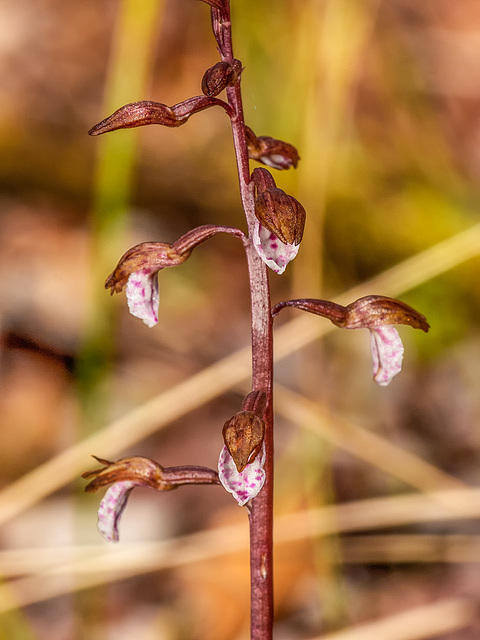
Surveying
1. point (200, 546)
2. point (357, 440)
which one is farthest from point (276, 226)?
point (357, 440)

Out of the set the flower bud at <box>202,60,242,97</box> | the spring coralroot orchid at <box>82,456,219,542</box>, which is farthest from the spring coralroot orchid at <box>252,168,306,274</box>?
the spring coralroot orchid at <box>82,456,219,542</box>

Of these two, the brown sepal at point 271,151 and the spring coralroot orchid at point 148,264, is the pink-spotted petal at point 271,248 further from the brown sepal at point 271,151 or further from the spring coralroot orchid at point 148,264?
the brown sepal at point 271,151

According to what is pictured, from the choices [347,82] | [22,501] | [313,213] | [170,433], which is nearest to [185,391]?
[170,433]

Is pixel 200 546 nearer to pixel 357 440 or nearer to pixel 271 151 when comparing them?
pixel 357 440

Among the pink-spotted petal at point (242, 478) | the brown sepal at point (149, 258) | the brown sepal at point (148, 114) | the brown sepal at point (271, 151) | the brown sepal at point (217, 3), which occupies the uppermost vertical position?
the brown sepal at point (217, 3)

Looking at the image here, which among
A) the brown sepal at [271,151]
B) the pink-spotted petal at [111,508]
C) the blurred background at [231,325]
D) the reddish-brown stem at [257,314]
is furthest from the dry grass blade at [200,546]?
the brown sepal at [271,151]

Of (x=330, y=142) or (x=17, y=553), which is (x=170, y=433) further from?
(x=330, y=142)
